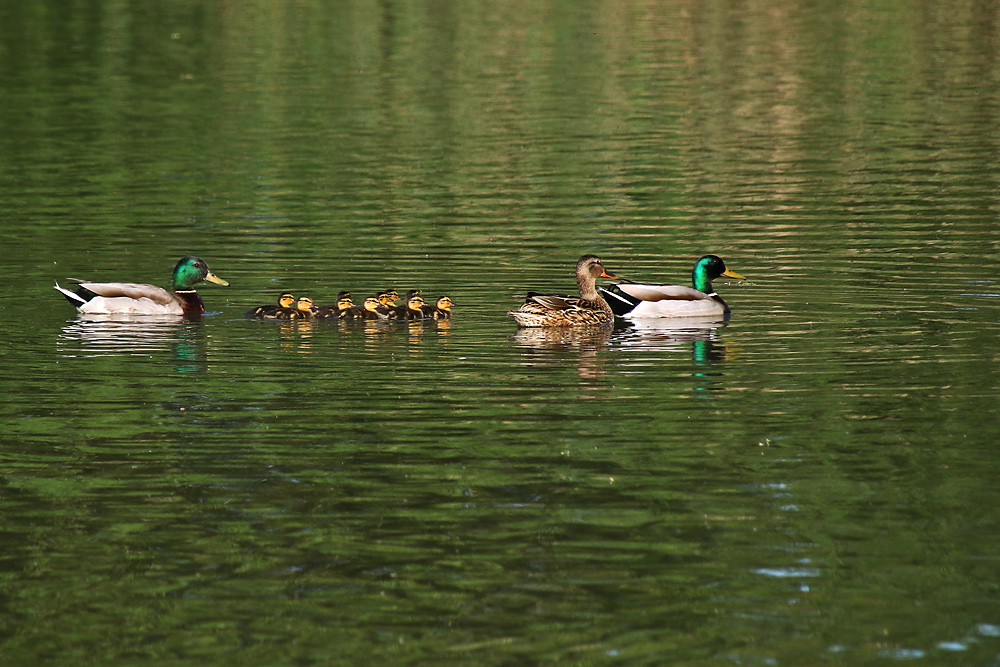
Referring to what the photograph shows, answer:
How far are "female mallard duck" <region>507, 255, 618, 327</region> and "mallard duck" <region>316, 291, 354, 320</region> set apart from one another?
187cm

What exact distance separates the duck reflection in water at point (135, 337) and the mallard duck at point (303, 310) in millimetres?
1024

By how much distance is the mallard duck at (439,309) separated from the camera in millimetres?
17406

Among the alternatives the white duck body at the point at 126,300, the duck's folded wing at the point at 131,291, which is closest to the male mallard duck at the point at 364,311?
the white duck body at the point at 126,300

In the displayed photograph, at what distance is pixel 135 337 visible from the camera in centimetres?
1719

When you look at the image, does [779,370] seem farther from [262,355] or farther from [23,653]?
[23,653]

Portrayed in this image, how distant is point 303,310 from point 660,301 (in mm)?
4051

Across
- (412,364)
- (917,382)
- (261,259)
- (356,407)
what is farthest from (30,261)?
(917,382)

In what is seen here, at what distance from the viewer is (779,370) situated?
1477 cm

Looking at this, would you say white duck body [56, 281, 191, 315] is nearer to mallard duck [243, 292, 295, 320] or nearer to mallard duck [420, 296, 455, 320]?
mallard duck [243, 292, 295, 320]

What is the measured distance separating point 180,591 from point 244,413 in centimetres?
418

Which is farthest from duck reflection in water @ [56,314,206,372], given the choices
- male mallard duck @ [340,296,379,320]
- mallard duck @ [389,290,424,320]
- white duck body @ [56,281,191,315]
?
mallard duck @ [389,290,424,320]

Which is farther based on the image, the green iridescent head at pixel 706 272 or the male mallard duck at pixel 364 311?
the green iridescent head at pixel 706 272

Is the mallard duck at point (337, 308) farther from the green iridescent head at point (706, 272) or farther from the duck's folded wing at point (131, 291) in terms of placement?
the green iridescent head at point (706, 272)

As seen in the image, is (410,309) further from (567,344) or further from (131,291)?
(131,291)
